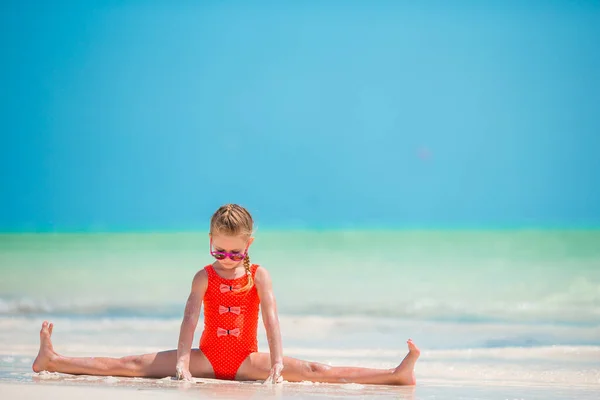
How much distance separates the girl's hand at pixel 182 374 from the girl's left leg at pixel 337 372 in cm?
23

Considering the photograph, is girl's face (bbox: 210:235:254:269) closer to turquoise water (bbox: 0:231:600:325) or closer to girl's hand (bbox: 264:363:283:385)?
girl's hand (bbox: 264:363:283:385)

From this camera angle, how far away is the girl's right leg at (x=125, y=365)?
3.05 metres

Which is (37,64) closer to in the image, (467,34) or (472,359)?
(467,34)

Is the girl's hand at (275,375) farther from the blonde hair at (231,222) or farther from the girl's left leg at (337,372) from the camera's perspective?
the blonde hair at (231,222)

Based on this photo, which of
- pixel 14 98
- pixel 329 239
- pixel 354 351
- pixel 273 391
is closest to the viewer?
pixel 273 391

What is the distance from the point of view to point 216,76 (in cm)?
1786

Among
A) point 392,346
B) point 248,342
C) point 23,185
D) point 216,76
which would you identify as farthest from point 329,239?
point 248,342

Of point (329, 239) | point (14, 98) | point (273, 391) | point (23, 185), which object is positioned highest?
point (14, 98)

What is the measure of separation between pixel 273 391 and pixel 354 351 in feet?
4.96

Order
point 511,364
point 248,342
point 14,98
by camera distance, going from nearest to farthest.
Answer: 1. point 248,342
2. point 511,364
3. point 14,98

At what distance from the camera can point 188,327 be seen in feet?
9.90

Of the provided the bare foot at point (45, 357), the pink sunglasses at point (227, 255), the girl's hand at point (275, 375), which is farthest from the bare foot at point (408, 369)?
the bare foot at point (45, 357)

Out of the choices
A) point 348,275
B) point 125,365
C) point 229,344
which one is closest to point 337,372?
point 229,344

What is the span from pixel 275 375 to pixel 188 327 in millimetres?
369
